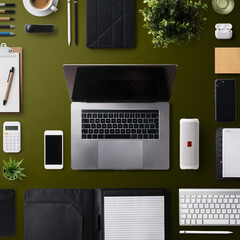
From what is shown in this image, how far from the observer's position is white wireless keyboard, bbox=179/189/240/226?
1.42 m

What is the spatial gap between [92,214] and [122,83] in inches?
21.7

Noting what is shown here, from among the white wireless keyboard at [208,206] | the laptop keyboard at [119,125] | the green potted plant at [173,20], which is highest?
Answer: the green potted plant at [173,20]

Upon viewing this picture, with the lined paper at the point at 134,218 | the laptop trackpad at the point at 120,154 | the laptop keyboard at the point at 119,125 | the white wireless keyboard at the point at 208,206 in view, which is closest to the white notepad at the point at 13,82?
the laptop keyboard at the point at 119,125

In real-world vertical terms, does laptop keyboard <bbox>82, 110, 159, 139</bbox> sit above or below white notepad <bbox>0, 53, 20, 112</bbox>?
below

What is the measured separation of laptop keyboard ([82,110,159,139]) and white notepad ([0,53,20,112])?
0.29 m

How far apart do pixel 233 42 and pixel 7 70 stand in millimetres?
951

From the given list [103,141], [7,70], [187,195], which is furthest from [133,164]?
[7,70]

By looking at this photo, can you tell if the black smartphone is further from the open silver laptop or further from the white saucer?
the white saucer

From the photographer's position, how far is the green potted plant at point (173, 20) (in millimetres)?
1270

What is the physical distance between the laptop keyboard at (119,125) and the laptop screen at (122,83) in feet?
0.20

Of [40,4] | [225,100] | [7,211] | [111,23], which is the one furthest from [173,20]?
[7,211]

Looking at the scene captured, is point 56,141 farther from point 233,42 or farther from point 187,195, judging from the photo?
point 233,42

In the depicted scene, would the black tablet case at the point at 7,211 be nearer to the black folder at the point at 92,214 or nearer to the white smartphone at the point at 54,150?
the black folder at the point at 92,214

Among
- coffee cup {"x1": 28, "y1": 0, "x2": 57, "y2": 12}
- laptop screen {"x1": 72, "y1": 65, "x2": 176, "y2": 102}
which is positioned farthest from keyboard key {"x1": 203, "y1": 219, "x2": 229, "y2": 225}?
coffee cup {"x1": 28, "y1": 0, "x2": 57, "y2": 12}
